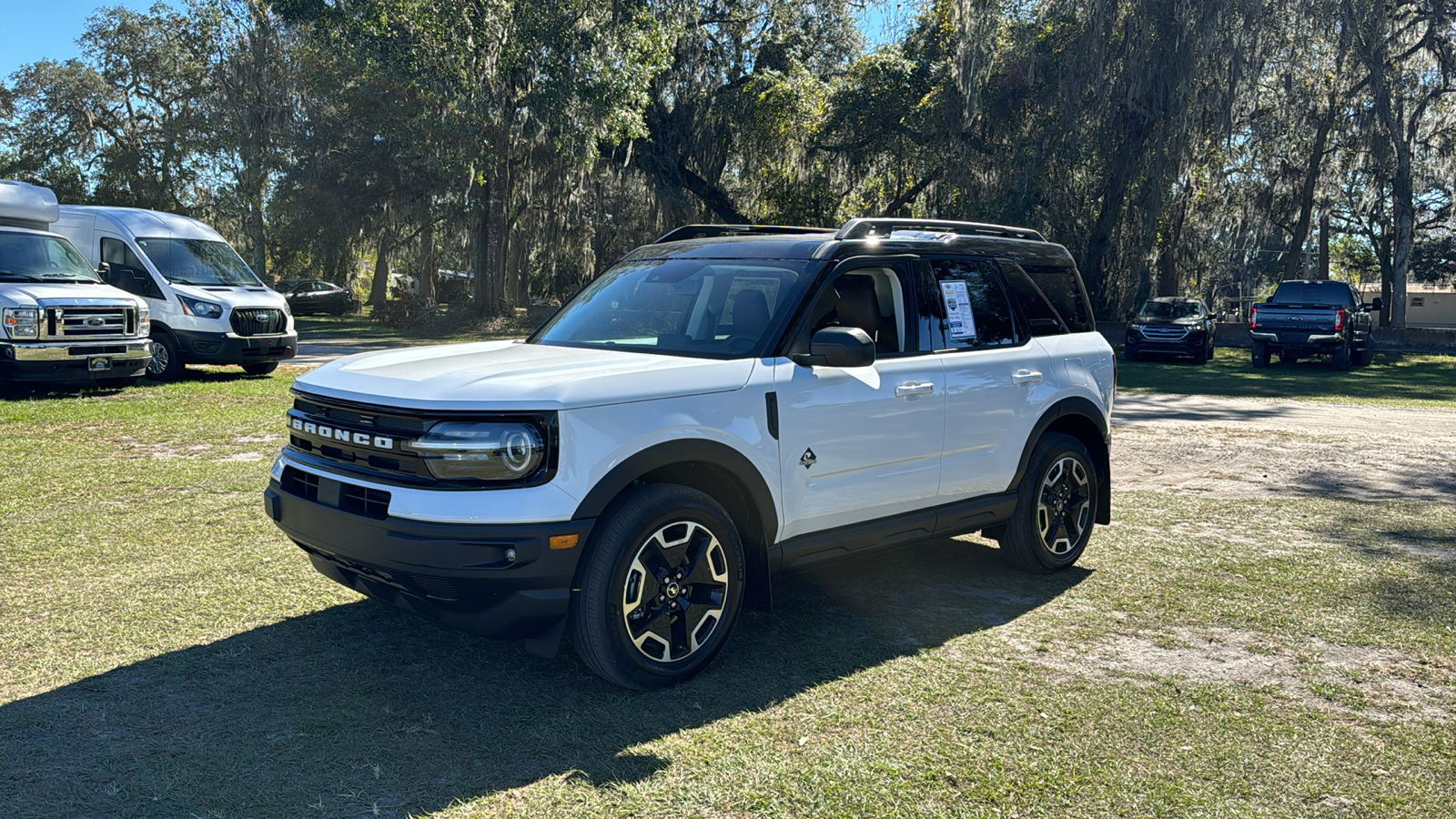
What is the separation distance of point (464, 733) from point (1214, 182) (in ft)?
119

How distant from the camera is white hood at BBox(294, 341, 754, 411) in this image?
13.3 ft

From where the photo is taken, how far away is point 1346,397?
701 inches

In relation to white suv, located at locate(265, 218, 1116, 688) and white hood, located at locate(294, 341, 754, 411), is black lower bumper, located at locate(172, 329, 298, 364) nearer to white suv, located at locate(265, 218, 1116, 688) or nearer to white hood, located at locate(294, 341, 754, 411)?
white suv, located at locate(265, 218, 1116, 688)

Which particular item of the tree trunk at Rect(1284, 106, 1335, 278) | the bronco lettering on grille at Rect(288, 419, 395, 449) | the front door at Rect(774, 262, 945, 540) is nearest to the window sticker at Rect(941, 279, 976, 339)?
the front door at Rect(774, 262, 945, 540)

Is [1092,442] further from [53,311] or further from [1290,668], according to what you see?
[53,311]

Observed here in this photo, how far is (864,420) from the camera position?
5.04 m

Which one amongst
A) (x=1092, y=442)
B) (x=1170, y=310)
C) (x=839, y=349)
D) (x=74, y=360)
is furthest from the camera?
(x=1170, y=310)

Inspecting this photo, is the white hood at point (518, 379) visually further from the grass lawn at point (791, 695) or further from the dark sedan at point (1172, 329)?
the dark sedan at point (1172, 329)

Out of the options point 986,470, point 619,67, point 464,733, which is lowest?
point 464,733

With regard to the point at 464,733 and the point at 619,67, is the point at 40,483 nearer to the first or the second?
the point at 464,733

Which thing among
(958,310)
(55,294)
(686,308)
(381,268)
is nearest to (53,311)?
(55,294)

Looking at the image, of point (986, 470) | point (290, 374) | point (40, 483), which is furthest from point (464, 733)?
point (290, 374)

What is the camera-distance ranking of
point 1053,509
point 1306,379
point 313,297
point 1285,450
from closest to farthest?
1. point 1053,509
2. point 1285,450
3. point 1306,379
4. point 313,297

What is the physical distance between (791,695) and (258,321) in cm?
1394
